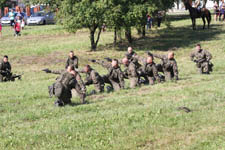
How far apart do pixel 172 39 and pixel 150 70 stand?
2201 cm

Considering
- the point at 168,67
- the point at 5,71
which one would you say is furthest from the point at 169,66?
the point at 5,71

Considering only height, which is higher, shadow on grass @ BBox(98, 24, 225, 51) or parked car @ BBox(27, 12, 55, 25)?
parked car @ BBox(27, 12, 55, 25)

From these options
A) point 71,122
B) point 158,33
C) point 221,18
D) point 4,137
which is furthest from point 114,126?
point 221,18

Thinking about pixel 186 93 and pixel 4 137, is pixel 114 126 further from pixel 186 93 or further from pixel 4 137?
pixel 186 93

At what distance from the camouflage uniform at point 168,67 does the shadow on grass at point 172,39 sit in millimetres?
15530

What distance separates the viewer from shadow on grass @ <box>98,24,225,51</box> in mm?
38469

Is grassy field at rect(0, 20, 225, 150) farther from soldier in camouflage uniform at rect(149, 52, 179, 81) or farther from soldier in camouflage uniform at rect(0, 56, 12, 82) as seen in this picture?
soldier in camouflage uniform at rect(0, 56, 12, 82)

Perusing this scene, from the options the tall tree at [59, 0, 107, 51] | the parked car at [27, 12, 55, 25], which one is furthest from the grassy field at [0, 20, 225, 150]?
the parked car at [27, 12, 55, 25]

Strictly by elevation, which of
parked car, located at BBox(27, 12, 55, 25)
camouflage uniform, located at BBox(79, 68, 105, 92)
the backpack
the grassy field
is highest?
parked car, located at BBox(27, 12, 55, 25)

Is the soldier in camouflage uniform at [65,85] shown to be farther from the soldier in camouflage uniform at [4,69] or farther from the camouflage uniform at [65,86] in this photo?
the soldier in camouflage uniform at [4,69]

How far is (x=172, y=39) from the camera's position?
4188 cm

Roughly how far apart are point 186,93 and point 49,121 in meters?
6.22

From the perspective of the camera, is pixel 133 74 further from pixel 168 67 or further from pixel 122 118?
pixel 122 118

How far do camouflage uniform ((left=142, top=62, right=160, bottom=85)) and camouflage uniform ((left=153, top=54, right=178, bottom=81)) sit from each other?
0.89 m
